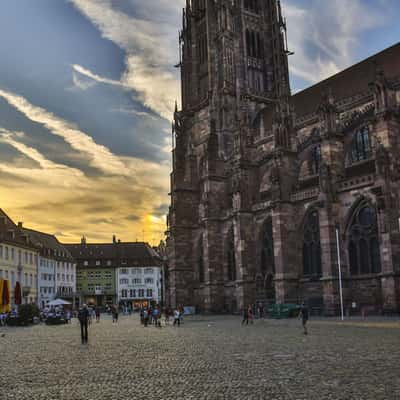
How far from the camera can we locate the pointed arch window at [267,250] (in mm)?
43250

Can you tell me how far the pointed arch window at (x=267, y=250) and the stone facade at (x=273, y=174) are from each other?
0.08 metres

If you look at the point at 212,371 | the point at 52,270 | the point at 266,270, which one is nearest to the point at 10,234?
the point at 52,270

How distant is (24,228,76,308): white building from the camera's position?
70.0 meters

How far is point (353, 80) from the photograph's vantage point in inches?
1764

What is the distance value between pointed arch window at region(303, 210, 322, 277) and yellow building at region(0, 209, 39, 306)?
102 feet

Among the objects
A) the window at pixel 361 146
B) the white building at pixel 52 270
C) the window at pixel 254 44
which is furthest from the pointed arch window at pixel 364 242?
the white building at pixel 52 270

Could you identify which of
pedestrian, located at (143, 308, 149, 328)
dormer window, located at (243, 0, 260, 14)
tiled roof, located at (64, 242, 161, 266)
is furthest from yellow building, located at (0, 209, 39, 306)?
dormer window, located at (243, 0, 260, 14)

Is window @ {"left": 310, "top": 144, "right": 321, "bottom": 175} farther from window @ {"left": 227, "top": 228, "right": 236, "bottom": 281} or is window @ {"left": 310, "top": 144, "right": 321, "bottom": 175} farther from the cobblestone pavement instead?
the cobblestone pavement

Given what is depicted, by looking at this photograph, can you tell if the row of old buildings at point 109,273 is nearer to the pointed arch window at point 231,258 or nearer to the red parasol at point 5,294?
the pointed arch window at point 231,258

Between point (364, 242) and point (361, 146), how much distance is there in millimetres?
8282

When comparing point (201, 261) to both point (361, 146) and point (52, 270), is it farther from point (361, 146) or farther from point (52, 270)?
point (52, 270)

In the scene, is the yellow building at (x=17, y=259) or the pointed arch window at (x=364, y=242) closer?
the pointed arch window at (x=364, y=242)

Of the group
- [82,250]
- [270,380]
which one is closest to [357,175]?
[270,380]

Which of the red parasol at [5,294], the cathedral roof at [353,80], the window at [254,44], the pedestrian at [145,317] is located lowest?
the pedestrian at [145,317]
